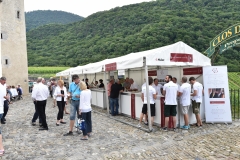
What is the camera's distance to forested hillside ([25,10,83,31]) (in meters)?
103

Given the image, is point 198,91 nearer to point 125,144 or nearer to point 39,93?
point 125,144

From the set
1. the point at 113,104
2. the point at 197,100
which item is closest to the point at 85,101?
the point at 197,100

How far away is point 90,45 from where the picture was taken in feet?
186

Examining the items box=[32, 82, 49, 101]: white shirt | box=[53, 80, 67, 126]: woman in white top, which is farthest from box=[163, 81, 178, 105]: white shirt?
box=[32, 82, 49, 101]: white shirt

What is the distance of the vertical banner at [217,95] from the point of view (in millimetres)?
8250

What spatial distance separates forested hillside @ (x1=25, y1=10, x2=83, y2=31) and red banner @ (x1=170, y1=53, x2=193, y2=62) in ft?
332

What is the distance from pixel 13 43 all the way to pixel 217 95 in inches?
1058

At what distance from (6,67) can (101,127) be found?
24173 millimetres

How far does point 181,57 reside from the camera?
7793 mm

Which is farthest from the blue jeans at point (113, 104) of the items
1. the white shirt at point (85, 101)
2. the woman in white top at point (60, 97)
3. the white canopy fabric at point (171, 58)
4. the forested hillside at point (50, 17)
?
the forested hillside at point (50, 17)

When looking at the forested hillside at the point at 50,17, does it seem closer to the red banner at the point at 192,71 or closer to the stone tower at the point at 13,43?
the stone tower at the point at 13,43

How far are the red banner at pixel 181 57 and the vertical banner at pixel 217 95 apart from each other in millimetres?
936

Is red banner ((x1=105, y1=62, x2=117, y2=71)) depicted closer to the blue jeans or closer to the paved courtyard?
the blue jeans

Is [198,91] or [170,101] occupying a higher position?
[198,91]
